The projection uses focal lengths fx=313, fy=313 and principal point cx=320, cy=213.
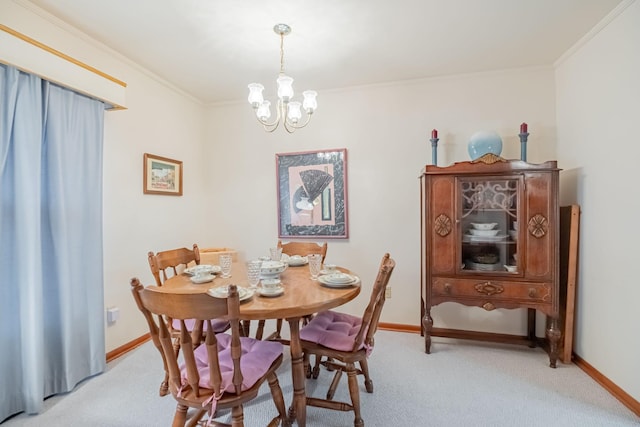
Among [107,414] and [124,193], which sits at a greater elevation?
[124,193]

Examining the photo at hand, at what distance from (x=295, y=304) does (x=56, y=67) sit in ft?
6.71

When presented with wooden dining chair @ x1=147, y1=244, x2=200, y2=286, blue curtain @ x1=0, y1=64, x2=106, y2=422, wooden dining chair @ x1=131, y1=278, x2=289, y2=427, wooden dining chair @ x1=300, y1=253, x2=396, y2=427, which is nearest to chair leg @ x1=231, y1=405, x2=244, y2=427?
wooden dining chair @ x1=131, y1=278, x2=289, y2=427

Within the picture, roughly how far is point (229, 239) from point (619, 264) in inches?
132

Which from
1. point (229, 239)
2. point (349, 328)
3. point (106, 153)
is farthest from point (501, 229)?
point (106, 153)

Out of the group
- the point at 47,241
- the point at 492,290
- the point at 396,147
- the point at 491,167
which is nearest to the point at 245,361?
the point at 47,241

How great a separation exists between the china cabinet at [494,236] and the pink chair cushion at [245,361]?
149cm

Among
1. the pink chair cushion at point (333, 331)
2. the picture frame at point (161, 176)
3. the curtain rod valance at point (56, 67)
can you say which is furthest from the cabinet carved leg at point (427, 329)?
the curtain rod valance at point (56, 67)

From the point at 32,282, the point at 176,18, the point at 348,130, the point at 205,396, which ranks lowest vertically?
the point at 205,396

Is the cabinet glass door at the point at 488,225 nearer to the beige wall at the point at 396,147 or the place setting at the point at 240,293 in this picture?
the beige wall at the point at 396,147

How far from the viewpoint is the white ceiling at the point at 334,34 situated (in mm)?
1933

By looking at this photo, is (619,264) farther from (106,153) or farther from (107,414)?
(106,153)

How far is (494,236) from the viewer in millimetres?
2537

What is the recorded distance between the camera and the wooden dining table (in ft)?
4.73

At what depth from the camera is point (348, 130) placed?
322 cm
